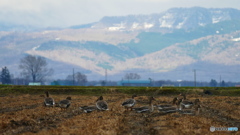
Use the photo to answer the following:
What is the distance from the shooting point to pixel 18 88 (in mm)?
67875

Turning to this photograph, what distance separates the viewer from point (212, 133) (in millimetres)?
19828

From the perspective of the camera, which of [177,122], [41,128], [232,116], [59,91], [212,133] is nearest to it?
[212,133]

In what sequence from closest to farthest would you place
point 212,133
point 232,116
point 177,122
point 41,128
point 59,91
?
point 212,133 < point 41,128 < point 177,122 < point 232,116 < point 59,91

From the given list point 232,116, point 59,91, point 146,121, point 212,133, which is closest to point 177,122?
point 146,121

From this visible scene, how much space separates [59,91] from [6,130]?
154ft

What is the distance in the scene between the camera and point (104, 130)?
2020 centimetres

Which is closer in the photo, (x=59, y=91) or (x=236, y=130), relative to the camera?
(x=236, y=130)

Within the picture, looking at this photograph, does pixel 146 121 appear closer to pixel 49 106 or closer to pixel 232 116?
pixel 232 116

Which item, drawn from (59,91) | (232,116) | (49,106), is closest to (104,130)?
(232,116)

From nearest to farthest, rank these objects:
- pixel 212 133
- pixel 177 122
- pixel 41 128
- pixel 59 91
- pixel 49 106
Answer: pixel 212 133 < pixel 41 128 < pixel 177 122 < pixel 49 106 < pixel 59 91

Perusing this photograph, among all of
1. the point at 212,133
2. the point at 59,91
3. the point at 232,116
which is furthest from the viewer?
the point at 59,91

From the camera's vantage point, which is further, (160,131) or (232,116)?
(232,116)

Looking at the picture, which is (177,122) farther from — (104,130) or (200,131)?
(104,130)

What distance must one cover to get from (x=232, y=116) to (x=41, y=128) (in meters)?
13.0
